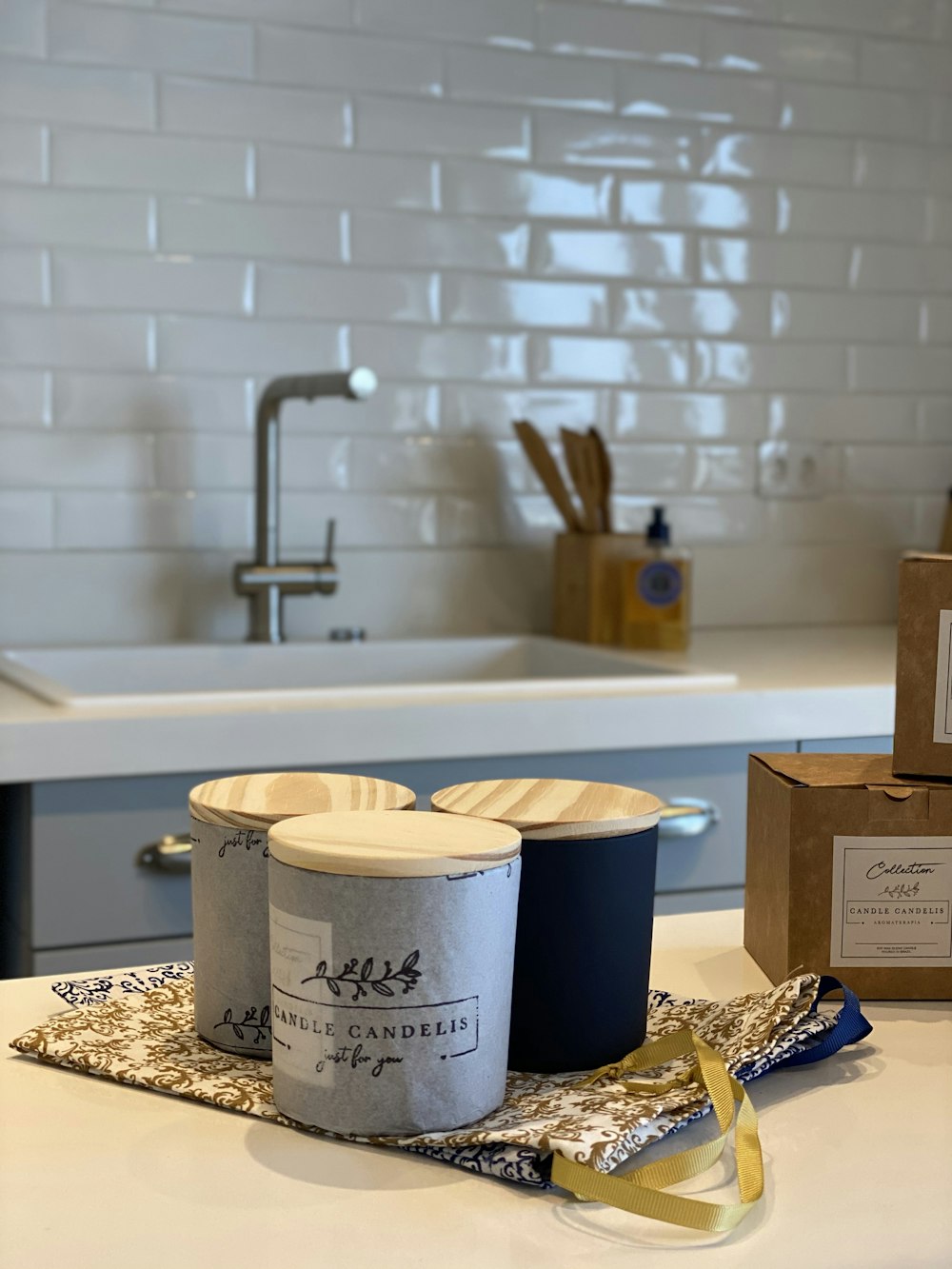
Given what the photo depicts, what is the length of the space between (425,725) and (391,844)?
101 cm

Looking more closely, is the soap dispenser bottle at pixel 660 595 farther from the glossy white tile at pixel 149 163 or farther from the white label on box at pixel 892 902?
the white label on box at pixel 892 902

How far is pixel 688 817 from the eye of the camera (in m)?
1.69

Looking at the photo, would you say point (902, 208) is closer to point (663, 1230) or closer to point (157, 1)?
point (157, 1)

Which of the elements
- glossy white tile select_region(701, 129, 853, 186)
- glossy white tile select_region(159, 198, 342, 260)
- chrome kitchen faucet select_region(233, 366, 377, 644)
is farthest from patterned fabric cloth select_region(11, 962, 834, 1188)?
glossy white tile select_region(701, 129, 853, 186)

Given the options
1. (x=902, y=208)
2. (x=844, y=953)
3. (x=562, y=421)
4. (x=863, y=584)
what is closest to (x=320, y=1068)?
(x=844, y=953)

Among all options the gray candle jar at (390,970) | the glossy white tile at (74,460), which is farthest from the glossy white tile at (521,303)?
the gray candle jar at (390,970)

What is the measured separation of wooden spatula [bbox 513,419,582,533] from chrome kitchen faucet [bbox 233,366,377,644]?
0.98 feet

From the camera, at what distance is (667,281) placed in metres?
2.41

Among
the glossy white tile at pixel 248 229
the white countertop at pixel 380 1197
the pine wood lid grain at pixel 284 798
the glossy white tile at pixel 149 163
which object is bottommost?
the white countertop at pixel 380 1197

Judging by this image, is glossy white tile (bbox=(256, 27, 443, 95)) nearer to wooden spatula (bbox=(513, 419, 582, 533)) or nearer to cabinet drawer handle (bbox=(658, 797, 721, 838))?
wooden spatula (bbox=(513, 419, 582, 533))

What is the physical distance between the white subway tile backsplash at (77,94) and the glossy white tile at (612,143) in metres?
0.63

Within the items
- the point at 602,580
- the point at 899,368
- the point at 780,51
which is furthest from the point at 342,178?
the point at 899,368

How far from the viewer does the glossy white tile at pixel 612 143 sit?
7.58ft

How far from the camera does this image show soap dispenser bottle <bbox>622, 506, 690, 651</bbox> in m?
2.11
